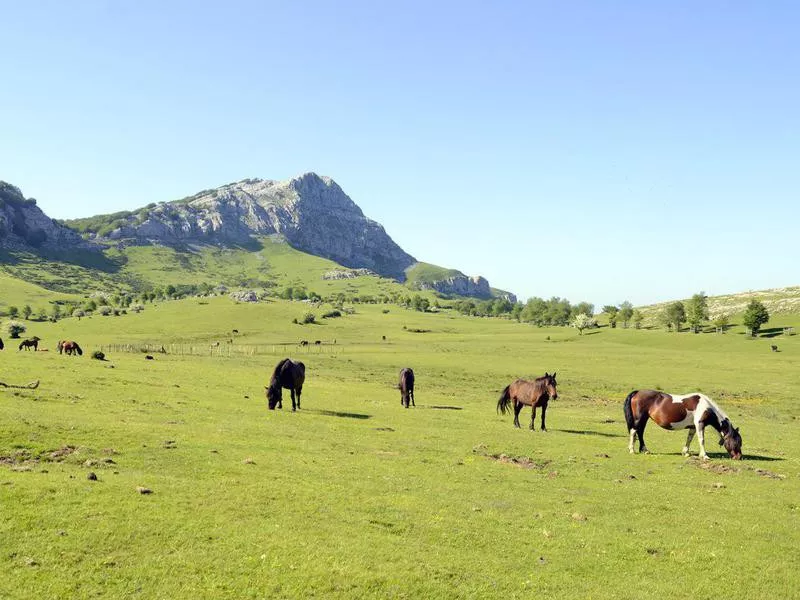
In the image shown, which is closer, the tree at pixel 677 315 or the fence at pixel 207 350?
the fence at pixel 207 350

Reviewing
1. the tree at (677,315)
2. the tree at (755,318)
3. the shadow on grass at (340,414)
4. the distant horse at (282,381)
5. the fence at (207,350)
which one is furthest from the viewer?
the tree at (677,315)

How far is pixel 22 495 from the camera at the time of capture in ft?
51.9

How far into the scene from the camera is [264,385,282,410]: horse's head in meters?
37.5

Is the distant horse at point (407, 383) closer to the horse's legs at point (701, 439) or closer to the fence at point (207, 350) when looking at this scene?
the horse's legs at point (701, 439)

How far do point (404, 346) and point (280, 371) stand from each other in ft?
319

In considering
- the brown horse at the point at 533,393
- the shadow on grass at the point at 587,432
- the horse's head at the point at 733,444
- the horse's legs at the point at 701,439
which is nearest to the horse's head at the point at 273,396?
the brown horse at the point at 533,393

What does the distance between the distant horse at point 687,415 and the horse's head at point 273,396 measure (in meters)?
22.2

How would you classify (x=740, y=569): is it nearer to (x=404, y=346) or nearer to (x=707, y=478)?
(x=707, y=478)

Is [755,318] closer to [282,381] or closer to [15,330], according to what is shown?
[282,381]

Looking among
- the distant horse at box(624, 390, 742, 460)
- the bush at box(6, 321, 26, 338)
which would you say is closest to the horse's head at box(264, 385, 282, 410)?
the distant horse at box(624, 390, 742, 460)

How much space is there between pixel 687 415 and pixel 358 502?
1964cm

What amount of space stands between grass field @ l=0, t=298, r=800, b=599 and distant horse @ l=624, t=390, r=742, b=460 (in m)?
1.27

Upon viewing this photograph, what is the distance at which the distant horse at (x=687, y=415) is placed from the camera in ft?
94.6

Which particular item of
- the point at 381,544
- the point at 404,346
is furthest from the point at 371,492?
the point at 404,346
